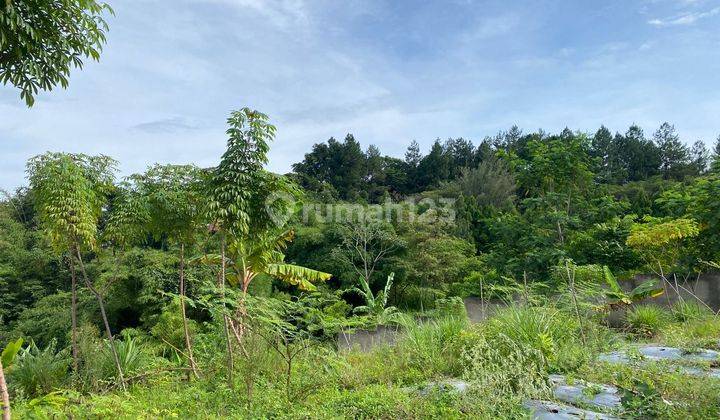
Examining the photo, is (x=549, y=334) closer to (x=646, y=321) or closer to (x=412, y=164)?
(x=646, y=321)

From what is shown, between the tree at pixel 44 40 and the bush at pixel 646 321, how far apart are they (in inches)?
291

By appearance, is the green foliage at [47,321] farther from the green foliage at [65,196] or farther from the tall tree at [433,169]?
the tall tree at [433,169]

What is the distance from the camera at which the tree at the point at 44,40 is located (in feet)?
9.24

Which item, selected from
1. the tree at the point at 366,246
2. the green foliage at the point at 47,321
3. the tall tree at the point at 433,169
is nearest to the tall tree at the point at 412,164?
the tall tree at the point at 433,169

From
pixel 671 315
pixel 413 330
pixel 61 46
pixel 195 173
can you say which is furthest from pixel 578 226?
pixel 61 46

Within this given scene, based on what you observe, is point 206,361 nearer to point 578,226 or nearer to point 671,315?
point 671,315

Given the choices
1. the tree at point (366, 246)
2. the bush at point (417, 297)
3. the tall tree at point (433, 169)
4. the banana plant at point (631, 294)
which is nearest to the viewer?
the banana plant at point (631, 294)

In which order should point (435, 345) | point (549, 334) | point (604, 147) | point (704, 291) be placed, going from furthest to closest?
point (604, 147) → point (704, 291) → point (435, 345) → point (549, 334)

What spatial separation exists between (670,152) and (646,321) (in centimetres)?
3340

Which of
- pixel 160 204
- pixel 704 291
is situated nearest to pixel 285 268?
pixel 160 204

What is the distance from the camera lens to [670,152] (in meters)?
35.3

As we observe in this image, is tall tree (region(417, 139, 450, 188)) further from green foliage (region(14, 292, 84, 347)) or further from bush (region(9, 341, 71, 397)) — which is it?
bush (region(9, 341, 71, 397))

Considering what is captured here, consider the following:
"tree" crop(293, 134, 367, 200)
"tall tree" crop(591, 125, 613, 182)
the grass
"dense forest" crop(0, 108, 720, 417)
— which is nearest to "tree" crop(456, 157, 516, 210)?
"tree" crop(293, 134, 367, 200)

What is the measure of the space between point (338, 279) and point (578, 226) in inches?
396
